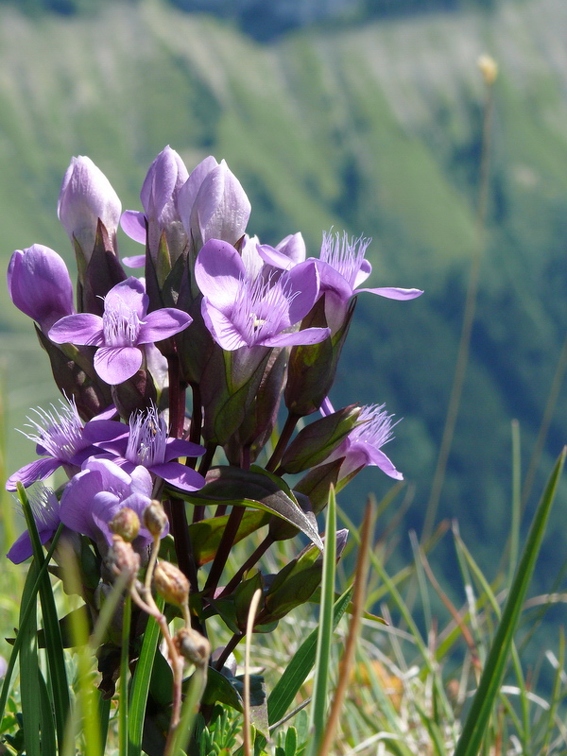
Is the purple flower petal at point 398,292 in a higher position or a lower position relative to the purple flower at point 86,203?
lower

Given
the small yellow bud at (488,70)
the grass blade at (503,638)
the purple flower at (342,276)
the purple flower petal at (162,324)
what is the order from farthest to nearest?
the small yellow bud at (488,70) → the purple flower at (342,276) → the purple flower petal at (162,324) → the grass blade at (503,638)

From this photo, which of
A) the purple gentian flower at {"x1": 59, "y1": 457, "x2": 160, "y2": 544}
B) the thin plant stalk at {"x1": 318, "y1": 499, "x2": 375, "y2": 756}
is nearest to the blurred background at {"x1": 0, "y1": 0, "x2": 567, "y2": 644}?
the purple gentian flower at {"x1": 59, "y1": 457, "x2": 160, "y2": 544}

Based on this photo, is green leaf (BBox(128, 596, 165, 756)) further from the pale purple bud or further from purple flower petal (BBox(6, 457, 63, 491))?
the pale purple bud

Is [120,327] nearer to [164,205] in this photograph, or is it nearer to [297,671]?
[164,205]

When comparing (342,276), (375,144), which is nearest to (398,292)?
(342,276)

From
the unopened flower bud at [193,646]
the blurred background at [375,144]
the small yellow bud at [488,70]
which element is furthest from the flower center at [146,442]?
the blurred background at [375,144]

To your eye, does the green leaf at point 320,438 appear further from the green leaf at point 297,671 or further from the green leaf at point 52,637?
the green leaf at point 52,637

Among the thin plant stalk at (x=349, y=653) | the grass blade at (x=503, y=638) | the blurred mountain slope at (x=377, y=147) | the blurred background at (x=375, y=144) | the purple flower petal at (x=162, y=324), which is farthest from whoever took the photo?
the blurred mountain slope at (x=377, y=147)
